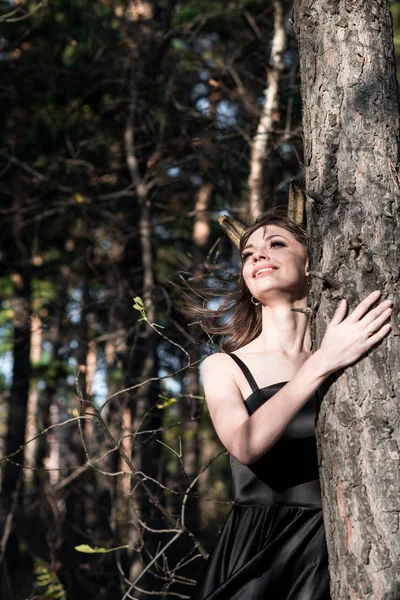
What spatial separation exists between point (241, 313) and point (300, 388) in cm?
100

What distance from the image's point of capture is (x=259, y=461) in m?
2.56

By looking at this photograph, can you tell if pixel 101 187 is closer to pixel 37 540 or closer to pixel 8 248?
pixel 8 248

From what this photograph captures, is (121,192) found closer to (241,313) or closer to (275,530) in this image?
(241,313)

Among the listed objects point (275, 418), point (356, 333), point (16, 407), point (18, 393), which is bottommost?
point (275, 418)

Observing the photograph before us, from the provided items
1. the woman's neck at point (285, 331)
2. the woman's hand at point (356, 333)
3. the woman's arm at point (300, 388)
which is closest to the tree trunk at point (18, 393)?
the woman's neck at point (285, 331)

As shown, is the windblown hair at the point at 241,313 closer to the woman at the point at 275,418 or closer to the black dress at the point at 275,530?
the woman at the point at 275,418

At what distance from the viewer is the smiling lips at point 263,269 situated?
279cm

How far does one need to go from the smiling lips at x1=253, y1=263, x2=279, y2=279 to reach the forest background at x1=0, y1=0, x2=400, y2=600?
224cm

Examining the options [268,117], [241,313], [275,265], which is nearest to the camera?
[275,265]

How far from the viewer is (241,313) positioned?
3.13m

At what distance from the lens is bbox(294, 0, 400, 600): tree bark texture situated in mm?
1977

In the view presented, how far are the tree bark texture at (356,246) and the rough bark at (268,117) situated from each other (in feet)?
11.2

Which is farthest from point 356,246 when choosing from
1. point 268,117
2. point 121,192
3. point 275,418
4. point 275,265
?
point 121,192

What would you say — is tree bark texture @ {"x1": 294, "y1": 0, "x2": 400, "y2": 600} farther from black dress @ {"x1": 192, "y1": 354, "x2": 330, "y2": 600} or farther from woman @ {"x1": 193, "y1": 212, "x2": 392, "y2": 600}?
black dress @ {"x1": 192, "y1": 354, "x2": 330, "y2": 600}
